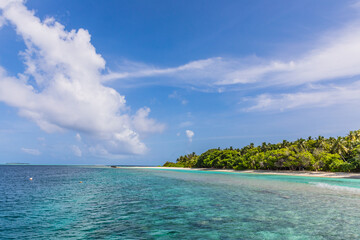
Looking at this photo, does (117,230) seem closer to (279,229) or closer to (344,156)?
(279,229)

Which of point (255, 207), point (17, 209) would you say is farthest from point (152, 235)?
point (17, 209)

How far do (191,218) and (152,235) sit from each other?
185 inches

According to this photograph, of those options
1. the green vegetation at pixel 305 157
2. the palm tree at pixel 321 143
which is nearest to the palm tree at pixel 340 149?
the green vegetation at pixel 305 157

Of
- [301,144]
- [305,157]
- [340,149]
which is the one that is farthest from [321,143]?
[305,157]

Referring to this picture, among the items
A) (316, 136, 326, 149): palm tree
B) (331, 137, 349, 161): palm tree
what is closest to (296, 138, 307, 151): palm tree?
(316, 136, 326, 149): palm tree

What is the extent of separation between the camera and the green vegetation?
74125 millimetres

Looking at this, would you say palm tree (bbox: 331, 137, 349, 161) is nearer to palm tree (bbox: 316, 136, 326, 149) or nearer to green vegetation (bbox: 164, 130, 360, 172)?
green vegetation (bbox: 164, 130, 360, 172)

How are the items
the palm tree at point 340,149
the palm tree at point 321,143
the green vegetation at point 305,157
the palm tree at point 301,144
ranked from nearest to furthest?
the green vegetation at point 305,157 < the palm tree at point 340,149 < the palm tree at point 321,143 < the palm tree at point 301,144

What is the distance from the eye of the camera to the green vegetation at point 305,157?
243ft

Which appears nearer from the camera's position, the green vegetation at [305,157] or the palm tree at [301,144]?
the green vegetation at [305,157]

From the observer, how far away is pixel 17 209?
20562 mm

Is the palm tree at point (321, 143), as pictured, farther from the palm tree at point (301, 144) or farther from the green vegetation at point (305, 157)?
the palm tree at point (301, 144)

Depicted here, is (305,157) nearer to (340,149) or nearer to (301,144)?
(340,149)

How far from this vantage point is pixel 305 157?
Answer: 265 ft
